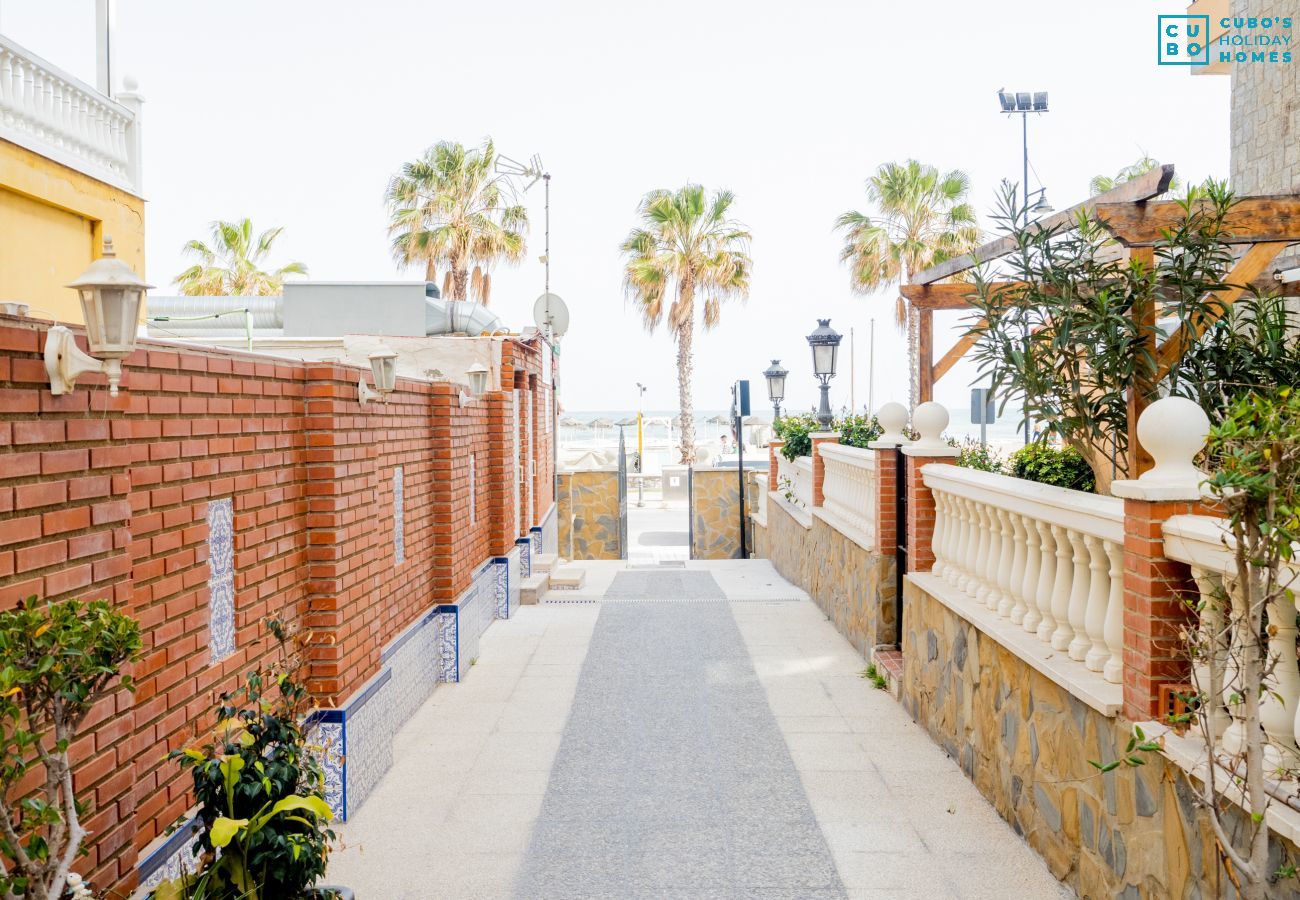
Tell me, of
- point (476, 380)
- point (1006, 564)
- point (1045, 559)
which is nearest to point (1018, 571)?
point (1006, 564)

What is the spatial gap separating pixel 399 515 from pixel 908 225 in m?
22.8

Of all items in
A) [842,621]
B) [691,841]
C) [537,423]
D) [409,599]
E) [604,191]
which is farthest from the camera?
[604,191]

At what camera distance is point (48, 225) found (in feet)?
34.4

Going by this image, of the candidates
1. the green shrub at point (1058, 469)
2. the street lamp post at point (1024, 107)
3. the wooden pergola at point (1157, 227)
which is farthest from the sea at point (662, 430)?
the street lamp post at point (1024, 107)

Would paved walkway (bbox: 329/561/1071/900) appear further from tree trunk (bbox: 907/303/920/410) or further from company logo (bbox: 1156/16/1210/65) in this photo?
tree trunk (bbox: 907/303/920/410)

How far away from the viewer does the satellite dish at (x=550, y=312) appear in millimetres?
16250

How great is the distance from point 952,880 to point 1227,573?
78.6 inches

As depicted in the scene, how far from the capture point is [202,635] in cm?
365

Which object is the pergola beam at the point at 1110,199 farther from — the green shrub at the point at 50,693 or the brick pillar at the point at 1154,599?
the green shrub at the point at 50,693

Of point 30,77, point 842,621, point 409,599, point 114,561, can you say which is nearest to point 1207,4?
point 842,621

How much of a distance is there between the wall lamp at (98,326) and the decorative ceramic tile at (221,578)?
1287 millimetres

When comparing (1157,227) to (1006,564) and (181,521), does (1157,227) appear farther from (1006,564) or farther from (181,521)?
(181,521)

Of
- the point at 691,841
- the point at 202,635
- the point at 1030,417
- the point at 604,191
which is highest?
the point at 604,191

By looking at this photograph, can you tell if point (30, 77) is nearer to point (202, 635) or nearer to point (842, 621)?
point (202, 635)
